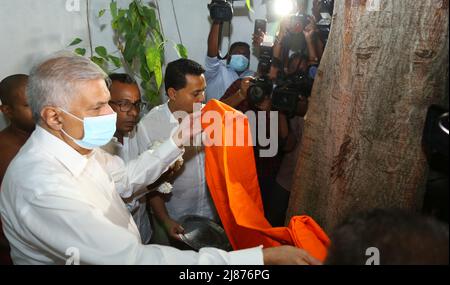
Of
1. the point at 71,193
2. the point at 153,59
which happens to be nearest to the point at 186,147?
the point at 153,59

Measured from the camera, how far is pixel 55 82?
1.33 m

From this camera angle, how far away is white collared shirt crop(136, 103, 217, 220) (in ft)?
7.70

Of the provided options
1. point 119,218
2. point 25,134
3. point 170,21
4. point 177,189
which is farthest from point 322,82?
point 170,21

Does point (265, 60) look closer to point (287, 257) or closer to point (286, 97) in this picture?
point (286, 97)

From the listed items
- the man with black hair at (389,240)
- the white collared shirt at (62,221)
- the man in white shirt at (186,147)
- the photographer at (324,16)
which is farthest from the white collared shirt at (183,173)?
the man with black hair at (389,240)

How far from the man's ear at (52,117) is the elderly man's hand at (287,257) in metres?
0.86

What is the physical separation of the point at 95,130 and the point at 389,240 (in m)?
1.09

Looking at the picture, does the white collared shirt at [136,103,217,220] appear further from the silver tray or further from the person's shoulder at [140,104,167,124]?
the silver tray

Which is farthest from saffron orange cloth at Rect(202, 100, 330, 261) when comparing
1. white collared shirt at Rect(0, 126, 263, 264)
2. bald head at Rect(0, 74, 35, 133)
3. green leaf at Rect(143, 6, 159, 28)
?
green leaf at Rect(143, 6, 159, 28)

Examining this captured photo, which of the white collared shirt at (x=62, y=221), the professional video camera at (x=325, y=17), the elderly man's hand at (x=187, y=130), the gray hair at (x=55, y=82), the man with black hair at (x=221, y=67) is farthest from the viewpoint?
the man with black hair at (x=221, y=67)

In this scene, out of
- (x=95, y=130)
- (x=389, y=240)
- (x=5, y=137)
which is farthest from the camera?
(x=5, y=137)

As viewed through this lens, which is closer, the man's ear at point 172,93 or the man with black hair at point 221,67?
the man's ear at point 172,93

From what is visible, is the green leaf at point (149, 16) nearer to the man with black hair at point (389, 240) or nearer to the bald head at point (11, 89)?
the bald head at point (11, 89)

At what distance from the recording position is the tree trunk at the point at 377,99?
1223 mm
